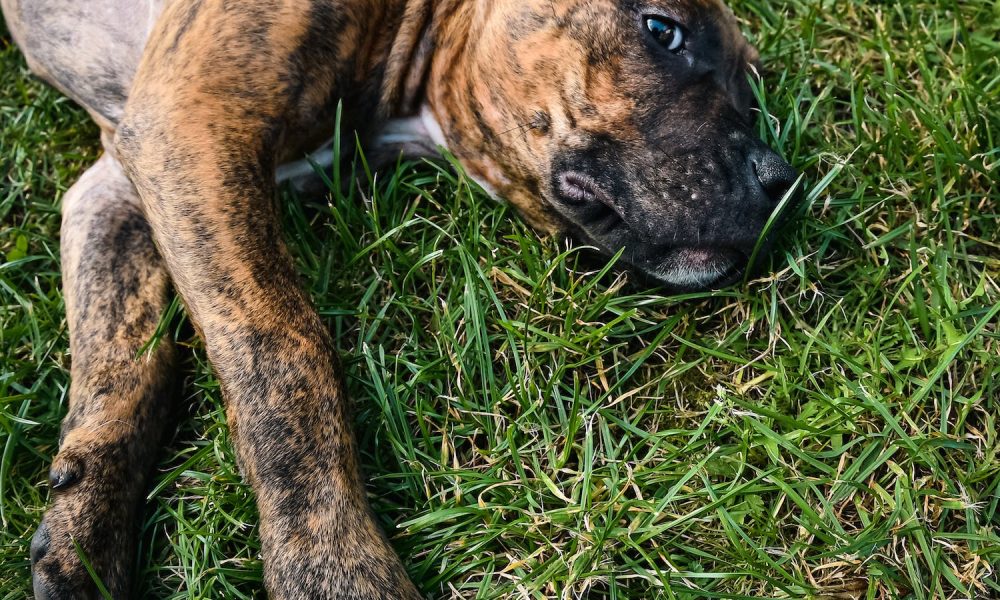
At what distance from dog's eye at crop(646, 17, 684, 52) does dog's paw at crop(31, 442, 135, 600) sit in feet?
8.18

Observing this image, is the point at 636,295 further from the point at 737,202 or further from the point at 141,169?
the point at 141,169

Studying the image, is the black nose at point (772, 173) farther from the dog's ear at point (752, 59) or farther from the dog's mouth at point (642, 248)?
the dog's ear at point (752, 59)

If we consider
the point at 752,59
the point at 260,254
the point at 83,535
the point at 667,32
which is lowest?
the point at 83,535

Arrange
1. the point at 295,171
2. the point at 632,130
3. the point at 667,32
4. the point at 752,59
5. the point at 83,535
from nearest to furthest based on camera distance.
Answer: the point at 83,535 < the point at 632,130 < the point at 667,32 < the point at 295,171 < the point at 752,59

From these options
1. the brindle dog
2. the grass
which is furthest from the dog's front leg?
the grass

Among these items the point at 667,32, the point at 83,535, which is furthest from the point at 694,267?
the point at 83,535

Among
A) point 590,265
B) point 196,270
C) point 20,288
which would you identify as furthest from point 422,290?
point 20,288

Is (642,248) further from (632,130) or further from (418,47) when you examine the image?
(418,47)

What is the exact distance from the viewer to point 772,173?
2.88 meters

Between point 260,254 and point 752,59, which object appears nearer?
point 260,254

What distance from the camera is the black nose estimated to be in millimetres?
2877

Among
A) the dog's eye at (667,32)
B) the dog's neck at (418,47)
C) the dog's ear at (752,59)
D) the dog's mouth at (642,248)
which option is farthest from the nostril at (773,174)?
the dog's neck at (418,47)

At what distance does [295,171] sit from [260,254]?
2.28 ft

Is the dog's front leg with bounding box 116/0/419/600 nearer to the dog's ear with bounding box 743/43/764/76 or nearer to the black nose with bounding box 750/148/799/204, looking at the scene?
the black nose with bounding box 750/148/799/204
